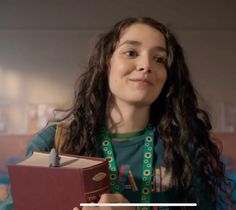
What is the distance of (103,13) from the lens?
175 cm

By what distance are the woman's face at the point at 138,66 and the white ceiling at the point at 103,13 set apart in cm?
83

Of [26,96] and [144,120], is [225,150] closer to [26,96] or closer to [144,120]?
[144,120]

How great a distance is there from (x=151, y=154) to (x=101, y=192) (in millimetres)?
266

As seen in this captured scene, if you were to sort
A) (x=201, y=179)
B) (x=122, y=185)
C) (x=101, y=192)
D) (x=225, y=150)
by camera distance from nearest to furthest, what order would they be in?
(x=101, y=192) → (x=122, y=185) → (x=201, y=179) → (x=225, y=150)

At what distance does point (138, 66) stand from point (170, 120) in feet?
0.71

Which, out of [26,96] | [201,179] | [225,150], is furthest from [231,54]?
[26,96]

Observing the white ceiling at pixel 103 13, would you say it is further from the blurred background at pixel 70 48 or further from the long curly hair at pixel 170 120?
the long curly hair at pixel 170 120

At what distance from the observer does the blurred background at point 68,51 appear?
1.72 meters

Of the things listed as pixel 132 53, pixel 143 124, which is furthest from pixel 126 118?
pixel 132 53

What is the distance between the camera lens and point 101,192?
26.8 inches

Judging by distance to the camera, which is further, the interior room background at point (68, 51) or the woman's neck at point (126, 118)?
the interior room background at point (68, 51)

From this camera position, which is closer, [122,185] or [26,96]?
[122,185]

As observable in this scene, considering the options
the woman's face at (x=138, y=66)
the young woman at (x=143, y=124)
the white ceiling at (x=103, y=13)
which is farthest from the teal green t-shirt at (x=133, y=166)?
the white ceiling at (x=103, y=13)

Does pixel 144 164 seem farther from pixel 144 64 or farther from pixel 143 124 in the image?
pixel 144 64
